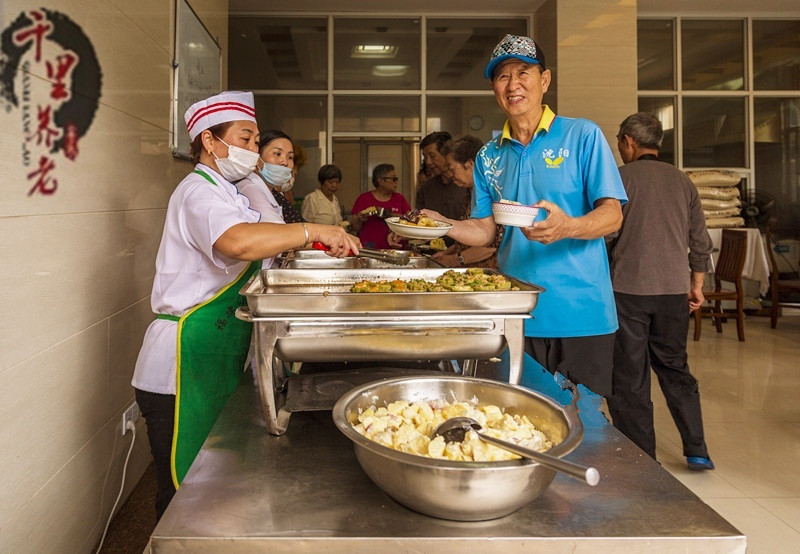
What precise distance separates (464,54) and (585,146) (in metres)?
5.64

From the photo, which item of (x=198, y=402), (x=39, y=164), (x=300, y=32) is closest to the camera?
(x=198, y=402)

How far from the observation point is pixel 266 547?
0.80 metres

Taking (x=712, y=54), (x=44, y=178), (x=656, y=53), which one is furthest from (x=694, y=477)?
(x=712, y=54)

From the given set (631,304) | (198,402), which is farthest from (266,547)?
(631,304)

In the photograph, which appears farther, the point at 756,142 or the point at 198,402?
the point at 756,142

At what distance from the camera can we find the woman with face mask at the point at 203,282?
1.42 meters

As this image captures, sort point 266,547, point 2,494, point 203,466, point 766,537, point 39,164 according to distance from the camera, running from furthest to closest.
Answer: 1. point 766,537
2. point 39,164
3. point 2,494
4. point 203,466
5. point 266,547

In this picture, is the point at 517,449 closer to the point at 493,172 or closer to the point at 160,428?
the point at 160,428

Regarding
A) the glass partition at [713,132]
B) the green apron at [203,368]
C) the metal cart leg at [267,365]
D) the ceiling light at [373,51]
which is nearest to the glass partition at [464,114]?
the ceiling light at [373,51]

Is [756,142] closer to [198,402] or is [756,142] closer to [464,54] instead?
[464,54]

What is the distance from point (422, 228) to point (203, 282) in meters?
0.67

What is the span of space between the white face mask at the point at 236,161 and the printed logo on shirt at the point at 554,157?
856mm

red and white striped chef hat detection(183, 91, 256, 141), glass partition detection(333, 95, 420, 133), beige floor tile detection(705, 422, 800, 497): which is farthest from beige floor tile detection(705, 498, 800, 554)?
glass partition detection(333, 95, 420, 133)

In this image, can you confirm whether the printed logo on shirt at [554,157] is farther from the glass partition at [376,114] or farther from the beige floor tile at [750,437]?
the glass partition at [376,114]
